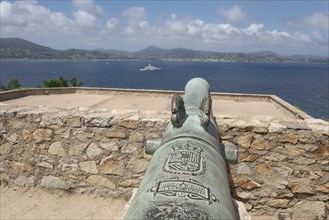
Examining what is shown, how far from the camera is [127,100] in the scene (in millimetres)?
16938

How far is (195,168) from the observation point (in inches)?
76.7

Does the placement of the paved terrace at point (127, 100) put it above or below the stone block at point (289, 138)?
below

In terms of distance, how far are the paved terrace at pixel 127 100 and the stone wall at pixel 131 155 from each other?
9.29 m

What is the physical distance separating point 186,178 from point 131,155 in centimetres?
279

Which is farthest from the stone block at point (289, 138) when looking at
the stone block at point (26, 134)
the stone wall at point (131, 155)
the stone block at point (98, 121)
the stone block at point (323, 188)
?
the stone block at point (26, 134)

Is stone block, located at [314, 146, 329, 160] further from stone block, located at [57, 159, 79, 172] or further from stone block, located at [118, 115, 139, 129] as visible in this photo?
stone block, located at [57, 159, 79, 172]

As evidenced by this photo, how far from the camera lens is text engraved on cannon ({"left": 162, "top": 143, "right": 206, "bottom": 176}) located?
1930mm

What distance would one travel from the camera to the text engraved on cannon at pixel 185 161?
1930 millimetres

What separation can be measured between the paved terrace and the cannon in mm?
11411

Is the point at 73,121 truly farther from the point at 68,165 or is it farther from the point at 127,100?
the point at 127,100

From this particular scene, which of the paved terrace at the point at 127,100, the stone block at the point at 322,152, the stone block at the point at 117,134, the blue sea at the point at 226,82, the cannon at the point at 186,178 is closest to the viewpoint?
the cannon at the point at 186,178

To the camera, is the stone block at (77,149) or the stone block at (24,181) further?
the stone block at (24,181)

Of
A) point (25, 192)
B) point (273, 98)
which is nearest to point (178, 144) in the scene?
point (25, 192)

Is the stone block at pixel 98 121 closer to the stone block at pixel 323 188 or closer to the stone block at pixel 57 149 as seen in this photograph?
the stone block at pixel 57 149
